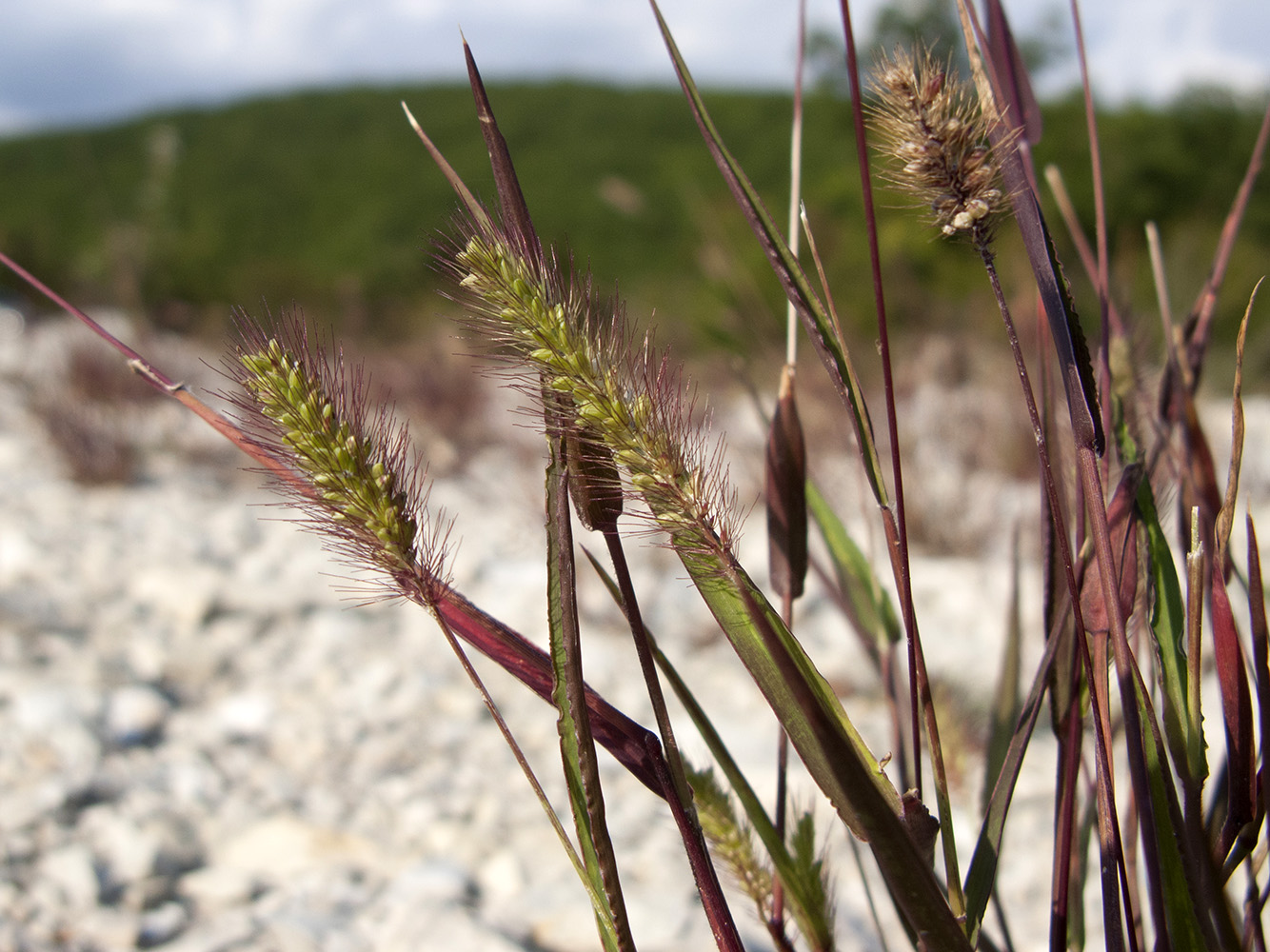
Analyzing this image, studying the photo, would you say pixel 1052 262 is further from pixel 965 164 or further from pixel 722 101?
pixel 722 101

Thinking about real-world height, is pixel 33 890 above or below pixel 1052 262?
below

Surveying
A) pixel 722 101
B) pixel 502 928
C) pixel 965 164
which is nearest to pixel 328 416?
pixel 965 164

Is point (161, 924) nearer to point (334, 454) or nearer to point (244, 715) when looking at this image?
point (244, 715)

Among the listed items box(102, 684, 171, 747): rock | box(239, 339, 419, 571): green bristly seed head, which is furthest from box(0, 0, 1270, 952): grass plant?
box(102, 684, 171, 747): rock

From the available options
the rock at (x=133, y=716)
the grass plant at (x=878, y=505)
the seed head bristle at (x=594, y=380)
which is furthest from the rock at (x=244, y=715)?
the seed head bristle at (x=594, y=380)

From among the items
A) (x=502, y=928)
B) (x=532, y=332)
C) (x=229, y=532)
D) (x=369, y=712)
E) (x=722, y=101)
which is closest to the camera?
(x=532, y=332)

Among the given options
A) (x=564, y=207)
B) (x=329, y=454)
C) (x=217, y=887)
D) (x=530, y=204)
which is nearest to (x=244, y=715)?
(x=217, y=887)
